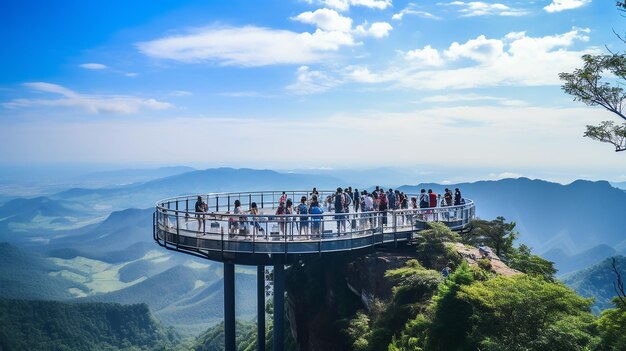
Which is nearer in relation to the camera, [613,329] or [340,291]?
[613,329]

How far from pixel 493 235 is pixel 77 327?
164444 mm

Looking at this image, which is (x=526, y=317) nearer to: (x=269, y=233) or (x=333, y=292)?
(x=269, y=233)

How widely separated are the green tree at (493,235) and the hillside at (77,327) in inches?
5407

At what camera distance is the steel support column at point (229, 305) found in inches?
837

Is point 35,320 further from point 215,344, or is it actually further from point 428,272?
point 428,272

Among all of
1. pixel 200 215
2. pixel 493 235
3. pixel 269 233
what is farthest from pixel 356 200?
pixel 200 215

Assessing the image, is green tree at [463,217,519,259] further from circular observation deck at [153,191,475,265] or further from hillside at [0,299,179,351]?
hillside at [0,299,179,351]

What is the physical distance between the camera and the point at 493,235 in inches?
957

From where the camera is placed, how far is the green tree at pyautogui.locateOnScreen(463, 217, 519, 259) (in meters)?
23.8

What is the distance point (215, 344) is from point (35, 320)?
67631 mm

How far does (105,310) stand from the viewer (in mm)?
163375

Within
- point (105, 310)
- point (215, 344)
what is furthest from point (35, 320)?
point (215, 344)

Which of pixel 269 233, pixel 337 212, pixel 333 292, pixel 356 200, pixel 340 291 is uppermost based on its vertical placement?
pixel 356 200

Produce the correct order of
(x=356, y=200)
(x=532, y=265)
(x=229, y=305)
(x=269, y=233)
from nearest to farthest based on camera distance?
1. (x=269, y=233)
2. (x=532, y=265)
3. (x=229, y=305)
4. (x=356, y=200)
